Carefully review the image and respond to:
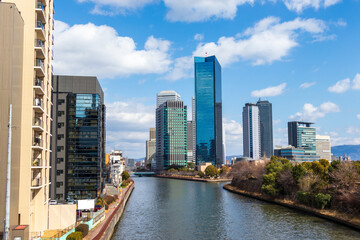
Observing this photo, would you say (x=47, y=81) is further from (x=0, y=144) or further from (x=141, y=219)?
(x=141, y=219)

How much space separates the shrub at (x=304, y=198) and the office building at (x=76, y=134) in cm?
4776

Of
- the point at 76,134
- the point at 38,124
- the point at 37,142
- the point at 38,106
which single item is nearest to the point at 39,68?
the point at 38,106

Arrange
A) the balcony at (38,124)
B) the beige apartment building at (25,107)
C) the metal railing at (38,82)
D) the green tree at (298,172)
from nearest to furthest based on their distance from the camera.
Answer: the beige apartment building at (25,107) < the balcony at (38,124) < the metal railing at (38,82) < the green tree at (298,172)

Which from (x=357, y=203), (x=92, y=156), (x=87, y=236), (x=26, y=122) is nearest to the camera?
(x=26, y=122)

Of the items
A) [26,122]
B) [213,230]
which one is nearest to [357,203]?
[213,230]

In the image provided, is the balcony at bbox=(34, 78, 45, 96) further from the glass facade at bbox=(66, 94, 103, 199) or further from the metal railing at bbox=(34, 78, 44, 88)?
the glass facade at bbox=(66, 94, 103, 199)

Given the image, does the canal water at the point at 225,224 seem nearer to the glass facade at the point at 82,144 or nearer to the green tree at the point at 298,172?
the green tree at the point at 298,172

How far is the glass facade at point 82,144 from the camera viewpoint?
83188mm

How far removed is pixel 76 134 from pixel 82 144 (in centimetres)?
296

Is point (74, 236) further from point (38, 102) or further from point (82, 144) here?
point (82, 144)

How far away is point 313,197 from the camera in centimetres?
6619

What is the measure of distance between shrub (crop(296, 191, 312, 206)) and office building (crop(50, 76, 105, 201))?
4776 cm

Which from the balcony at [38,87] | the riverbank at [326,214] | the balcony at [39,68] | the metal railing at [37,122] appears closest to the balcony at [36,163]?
the metal railing at [37,122]

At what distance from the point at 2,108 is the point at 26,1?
13.0 m
